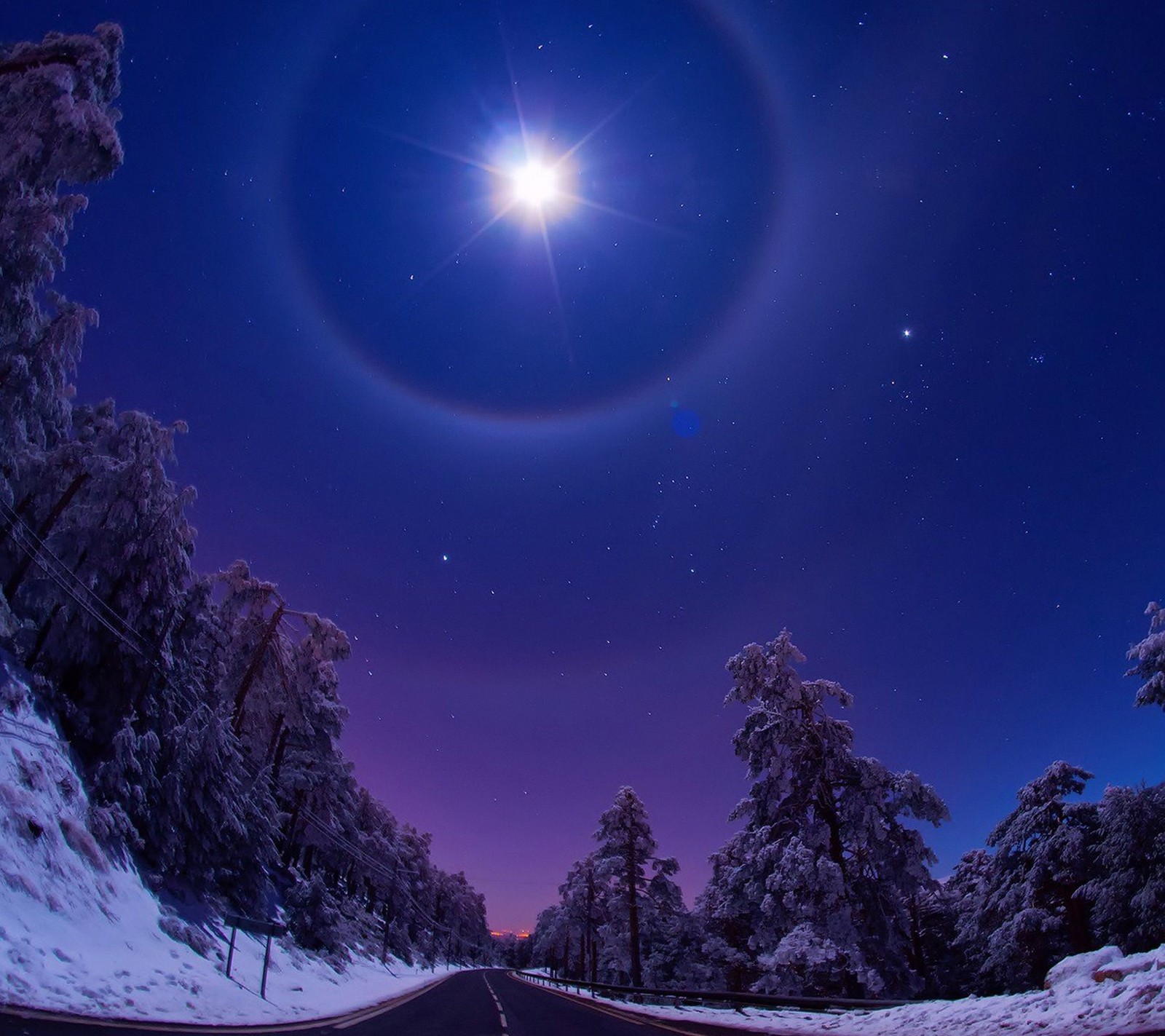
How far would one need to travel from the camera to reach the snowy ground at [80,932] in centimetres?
859

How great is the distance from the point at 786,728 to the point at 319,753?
2574cm

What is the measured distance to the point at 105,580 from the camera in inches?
678

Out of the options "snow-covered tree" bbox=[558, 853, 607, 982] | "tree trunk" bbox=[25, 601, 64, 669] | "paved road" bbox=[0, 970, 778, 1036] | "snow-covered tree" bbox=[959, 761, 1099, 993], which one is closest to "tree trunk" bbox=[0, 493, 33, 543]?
"tree trunk" bbox=[25, 601, 64, 669]

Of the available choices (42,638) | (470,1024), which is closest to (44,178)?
(42,638)

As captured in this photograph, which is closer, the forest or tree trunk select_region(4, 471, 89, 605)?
the forest

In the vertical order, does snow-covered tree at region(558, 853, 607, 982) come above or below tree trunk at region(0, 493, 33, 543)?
below

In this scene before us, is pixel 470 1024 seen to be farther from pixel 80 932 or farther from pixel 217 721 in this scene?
pixel 217 721

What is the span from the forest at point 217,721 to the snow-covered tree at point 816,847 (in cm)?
7

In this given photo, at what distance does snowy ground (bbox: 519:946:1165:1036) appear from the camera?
6.00m

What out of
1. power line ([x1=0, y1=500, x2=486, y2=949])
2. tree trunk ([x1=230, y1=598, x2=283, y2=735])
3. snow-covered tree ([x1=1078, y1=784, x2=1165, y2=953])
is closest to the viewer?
power line ([x1=0, y1=500, x2=486, y2=949])

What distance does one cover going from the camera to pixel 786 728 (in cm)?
1944

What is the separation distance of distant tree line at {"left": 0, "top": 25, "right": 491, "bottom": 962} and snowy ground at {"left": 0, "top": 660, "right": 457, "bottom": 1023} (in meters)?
1.28

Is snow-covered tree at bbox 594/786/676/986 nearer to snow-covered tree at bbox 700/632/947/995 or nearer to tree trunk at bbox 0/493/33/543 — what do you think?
snow-covered tree at bbox 700/632/947/995

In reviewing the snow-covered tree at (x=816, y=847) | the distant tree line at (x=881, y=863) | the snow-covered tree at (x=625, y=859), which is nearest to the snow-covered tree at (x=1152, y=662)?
the distant tree line at (x=881, y=863)
